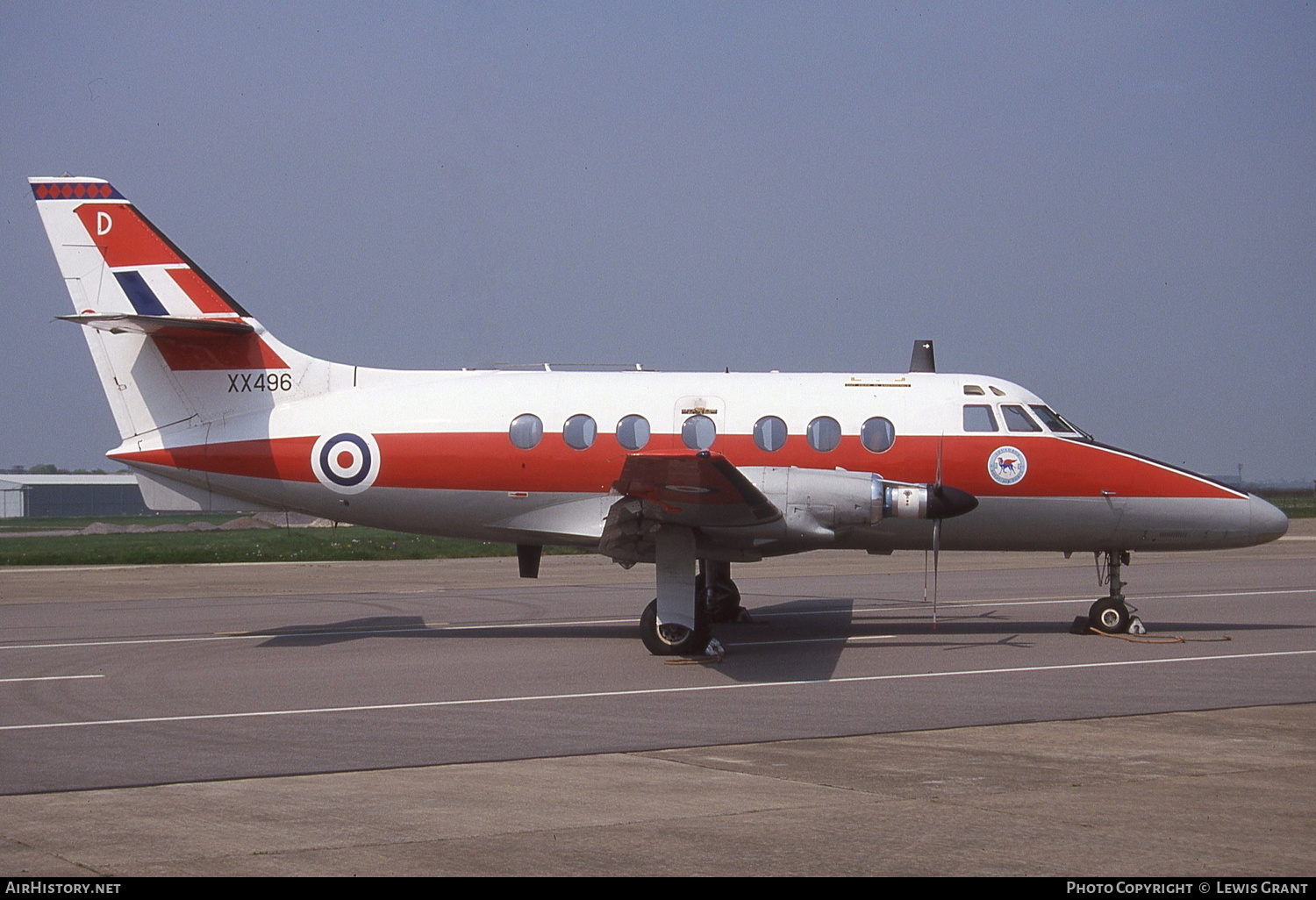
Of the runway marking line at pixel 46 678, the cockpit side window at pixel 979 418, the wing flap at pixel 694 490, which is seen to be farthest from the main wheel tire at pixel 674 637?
the runway marking line at pixel 46 678

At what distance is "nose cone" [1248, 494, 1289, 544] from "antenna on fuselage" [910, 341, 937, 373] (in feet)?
Result: 15.6

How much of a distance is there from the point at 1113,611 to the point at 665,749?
31.9ft

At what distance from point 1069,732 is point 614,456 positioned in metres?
7.75

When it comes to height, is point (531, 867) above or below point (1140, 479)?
below

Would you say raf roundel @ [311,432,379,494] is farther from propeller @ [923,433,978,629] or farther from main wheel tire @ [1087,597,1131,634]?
main wheel tire @ [1087,597,1131,634]

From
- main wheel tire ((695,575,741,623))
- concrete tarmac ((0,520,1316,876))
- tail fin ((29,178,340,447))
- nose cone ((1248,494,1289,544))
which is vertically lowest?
concrete tarmac ((0,520,1316,876))

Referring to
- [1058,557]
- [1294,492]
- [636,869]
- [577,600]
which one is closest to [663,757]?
[636,869]

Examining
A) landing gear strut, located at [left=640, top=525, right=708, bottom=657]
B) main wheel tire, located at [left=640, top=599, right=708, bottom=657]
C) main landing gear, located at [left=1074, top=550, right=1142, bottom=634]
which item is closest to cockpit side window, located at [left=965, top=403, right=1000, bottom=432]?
main landing gear, located at [left=1074, top=550, right=1142, bottom=634]

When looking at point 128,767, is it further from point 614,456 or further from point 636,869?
point 614,456

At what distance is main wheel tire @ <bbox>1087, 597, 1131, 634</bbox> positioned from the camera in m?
17.1

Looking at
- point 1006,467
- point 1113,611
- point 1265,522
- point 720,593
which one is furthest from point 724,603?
point 1265,522

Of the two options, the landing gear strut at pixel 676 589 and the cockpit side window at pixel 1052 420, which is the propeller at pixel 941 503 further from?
the landing gear strut at pixel 676 589

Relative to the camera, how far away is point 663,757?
931 centimetres

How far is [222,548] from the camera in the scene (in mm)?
43344
